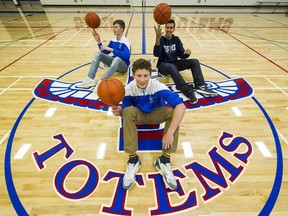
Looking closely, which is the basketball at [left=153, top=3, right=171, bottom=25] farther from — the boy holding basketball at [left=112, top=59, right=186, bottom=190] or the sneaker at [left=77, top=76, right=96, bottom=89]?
the boy holding basketball at [left=112, top=59, right=186, bottom=190]

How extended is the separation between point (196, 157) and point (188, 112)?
1.01m

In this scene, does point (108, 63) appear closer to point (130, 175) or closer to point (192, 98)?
point (192, 98)

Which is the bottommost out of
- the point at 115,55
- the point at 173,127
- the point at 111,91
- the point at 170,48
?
the point at 115,55

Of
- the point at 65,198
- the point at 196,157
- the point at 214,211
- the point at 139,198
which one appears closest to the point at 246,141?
the point at 196,157

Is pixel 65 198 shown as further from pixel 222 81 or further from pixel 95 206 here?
pixel 222 81

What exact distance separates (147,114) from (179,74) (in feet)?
5.28

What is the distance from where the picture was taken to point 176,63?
396cm

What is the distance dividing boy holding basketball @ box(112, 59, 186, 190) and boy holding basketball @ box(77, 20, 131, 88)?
1.92 metres

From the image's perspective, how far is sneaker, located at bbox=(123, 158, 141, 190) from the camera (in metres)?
2.05

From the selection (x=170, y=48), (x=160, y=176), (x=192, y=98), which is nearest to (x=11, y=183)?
(x=160, y=176)

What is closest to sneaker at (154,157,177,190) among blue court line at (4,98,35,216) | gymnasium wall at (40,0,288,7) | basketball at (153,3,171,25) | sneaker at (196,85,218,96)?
blue court line at (4,98,35,216)

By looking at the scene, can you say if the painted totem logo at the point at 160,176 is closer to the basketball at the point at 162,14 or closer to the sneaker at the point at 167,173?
the sneaker at the point at 167,173

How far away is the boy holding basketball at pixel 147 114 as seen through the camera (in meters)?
2.03

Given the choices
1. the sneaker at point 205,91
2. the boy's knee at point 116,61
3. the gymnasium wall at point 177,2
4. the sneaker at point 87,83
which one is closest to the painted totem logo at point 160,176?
the sneaker at point 205,91
